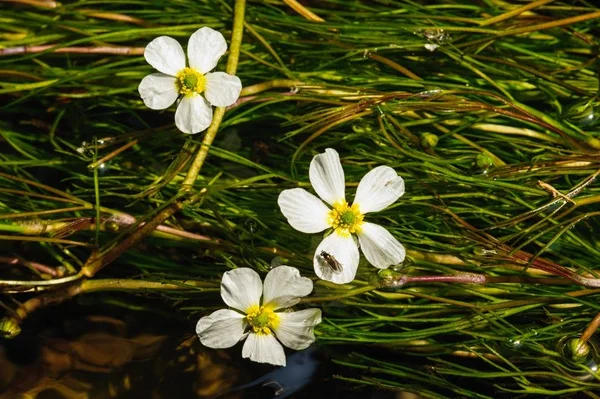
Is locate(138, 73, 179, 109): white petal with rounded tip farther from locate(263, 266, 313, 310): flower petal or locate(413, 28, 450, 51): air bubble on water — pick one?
locate(413, 28, 450, 51): air bubble on water

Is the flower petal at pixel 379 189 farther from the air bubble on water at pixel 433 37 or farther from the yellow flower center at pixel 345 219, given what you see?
the air bubble on water at pixel 433 37

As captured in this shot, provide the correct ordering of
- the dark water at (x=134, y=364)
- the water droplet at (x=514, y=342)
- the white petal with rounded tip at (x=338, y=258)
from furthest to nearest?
the dark water at (x=134, y=364) → the water droplet at (x=514, y=342) → the white petal with rounded tip at (x=338, y=258)

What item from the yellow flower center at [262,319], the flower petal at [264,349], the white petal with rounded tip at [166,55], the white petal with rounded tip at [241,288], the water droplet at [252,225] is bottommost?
the flower petal at [264,349]

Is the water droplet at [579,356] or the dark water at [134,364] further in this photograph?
the dark water at [134,364]

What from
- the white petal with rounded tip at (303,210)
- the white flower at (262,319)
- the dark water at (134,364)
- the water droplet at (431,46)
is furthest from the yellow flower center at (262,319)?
the water droplet at (431,46)

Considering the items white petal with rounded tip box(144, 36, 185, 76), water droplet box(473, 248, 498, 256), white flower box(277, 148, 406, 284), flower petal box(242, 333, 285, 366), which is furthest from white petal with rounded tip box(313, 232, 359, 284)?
white petal with rounded tip box(144, 36, 185, 76)

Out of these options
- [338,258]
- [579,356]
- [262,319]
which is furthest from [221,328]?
[579,356]
